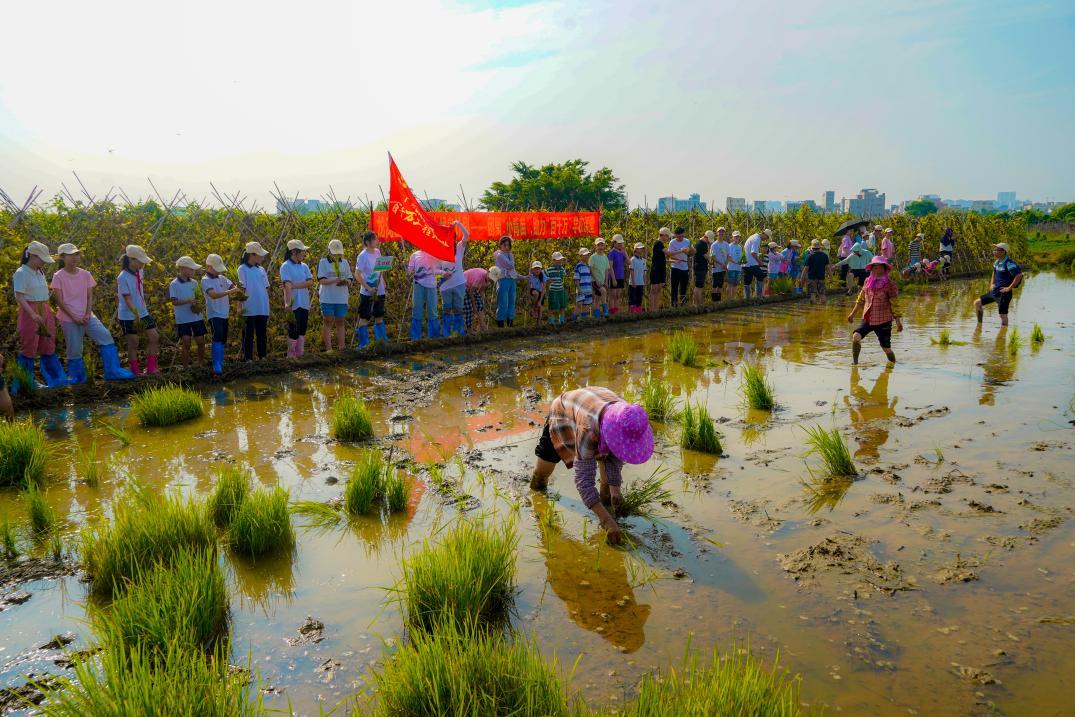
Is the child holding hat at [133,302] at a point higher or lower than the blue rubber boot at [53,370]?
higher

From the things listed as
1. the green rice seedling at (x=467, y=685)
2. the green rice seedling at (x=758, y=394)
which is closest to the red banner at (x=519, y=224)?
the green rice seedling at (x=758, y=394)

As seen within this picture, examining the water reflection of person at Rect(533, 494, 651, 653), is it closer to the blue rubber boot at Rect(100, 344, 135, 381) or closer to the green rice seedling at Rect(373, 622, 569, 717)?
the green rice seedling at Rect(373, 622, 569, 717)

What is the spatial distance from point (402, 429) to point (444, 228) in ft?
15.3

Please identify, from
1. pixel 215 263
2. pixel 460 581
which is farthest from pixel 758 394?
pixel 215 263

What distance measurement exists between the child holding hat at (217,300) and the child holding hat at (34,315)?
1.65 metres

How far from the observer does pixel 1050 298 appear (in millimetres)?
17875

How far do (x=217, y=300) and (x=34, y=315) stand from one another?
1.99 metres

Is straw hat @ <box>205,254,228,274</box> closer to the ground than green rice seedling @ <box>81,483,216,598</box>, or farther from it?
farther from it

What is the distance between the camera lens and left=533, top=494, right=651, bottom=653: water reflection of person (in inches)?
139

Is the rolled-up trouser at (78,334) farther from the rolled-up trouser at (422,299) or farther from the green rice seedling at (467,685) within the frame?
the green rice seedling at (467,685)

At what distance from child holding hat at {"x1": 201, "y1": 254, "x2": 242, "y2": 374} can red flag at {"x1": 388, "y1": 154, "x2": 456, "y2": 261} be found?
250 centimetres

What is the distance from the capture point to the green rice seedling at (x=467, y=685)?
2580 mm

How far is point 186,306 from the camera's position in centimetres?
868

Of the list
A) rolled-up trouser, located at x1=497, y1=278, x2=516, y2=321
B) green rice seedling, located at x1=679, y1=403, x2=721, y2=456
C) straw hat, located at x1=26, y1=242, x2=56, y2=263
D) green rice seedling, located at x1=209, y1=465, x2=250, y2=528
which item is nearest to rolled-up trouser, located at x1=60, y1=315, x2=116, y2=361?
straw hat, located at x1=26, y1=242, x2=56, y2=263
